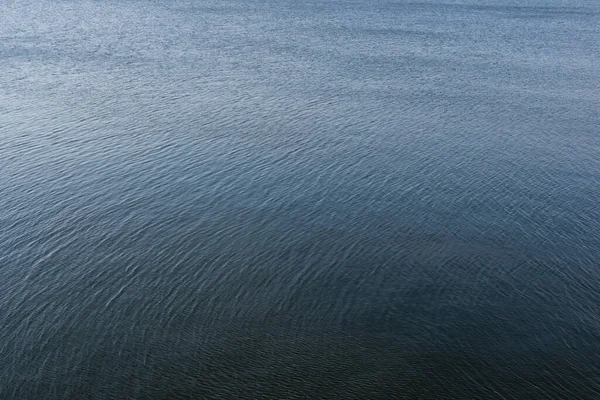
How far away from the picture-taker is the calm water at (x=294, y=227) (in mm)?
31750

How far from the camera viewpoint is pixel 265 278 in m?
39.0

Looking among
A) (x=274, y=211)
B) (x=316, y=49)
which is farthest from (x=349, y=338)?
(x=316, y=49)

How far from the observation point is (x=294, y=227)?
45.2 meters

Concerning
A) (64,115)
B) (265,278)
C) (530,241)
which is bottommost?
(64,115)

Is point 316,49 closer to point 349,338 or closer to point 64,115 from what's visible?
point 64,115

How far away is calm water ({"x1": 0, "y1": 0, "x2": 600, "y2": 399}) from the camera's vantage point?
3175 centimetres

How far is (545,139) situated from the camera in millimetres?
62844

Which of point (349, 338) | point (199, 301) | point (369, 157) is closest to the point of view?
point (349, 338)

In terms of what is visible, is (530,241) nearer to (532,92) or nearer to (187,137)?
(187,137)

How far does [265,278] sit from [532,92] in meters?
56.8

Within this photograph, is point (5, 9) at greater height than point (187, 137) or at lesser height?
lesser

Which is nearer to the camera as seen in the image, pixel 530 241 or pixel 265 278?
pixel 265 278

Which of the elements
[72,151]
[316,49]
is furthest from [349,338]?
[316,49]

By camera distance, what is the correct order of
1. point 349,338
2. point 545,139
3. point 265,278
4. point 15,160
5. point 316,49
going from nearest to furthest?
point 349,338, point 265,278, point 15,160, point 545,139, point 316,49
